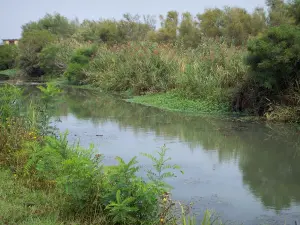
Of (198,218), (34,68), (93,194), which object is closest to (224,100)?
(198,218)

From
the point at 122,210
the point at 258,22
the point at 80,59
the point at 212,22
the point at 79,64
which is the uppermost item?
the point at 212,22

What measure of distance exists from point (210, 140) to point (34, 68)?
32.8 metres

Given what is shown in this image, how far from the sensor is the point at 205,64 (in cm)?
1745

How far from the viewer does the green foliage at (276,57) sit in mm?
12453

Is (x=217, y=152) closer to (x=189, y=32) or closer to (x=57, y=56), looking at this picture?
(x=57, y=56)

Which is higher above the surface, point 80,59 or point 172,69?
point 80,59

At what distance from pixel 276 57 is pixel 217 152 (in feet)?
13.7

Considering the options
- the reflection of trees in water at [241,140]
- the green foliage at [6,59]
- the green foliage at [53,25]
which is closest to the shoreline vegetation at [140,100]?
the reflection of trees in water at [241,140]

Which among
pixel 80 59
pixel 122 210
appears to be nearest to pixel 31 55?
pixel 80 59

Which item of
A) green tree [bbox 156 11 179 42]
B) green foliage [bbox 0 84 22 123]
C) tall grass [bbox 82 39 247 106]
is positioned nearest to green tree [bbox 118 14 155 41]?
green tree [bbox 156 11 179 42]

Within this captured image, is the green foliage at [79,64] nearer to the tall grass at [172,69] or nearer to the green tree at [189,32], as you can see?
the tall grass at [172,69]

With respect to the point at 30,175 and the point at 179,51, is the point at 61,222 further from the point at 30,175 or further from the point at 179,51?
the point at 179,51

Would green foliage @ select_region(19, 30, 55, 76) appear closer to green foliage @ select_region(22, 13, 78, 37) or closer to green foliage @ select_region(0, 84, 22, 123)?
green foliage @ select_region(22, 13, 78, 37)

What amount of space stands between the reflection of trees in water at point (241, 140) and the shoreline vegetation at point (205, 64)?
4.56 feet
